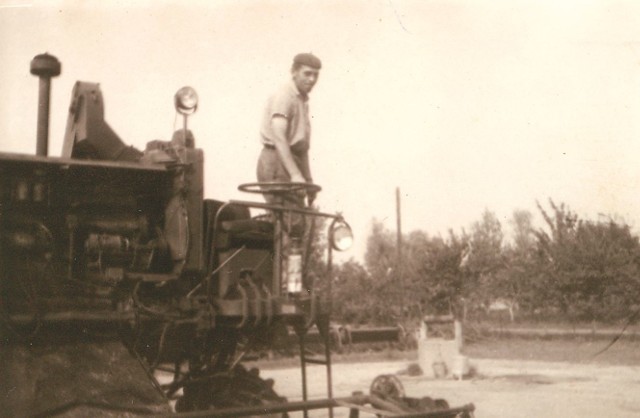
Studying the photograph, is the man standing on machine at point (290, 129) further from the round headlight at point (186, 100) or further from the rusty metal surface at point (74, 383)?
the rusty metal surface at point (74, 383)

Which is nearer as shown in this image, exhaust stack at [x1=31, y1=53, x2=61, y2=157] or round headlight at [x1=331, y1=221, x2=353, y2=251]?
round headlight at [x1=331, y1=221, x2=353, y2=251]

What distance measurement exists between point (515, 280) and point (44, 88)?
28.2 meters

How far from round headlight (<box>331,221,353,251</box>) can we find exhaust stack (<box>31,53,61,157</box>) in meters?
2.53

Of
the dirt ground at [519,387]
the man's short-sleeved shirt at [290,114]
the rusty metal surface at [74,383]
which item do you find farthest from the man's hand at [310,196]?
the dirt ground at [519,387]

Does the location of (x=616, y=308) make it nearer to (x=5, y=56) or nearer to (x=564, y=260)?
(x=564, y=260)

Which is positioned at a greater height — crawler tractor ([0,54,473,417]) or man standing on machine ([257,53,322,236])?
man standing on machine ([257,53,322,236])

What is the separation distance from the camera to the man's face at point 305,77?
589 cm

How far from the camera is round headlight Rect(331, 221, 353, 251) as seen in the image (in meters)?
5.36

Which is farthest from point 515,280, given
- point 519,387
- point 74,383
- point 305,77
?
point 74,383

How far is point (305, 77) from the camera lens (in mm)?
5902

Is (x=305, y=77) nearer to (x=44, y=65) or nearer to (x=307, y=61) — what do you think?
(x=307, y=61)

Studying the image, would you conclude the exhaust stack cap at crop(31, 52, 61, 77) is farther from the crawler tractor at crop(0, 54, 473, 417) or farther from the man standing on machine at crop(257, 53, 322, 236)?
the man standing on machine at crop(257, 53, 322, 236)

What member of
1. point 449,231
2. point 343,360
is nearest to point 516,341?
point 449,231

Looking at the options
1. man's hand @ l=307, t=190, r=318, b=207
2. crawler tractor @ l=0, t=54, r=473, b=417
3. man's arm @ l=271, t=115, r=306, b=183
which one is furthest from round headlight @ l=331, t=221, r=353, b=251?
man's arm @ l=271, t=115, r=306, b=183
